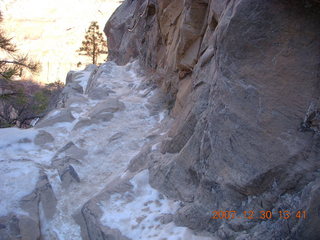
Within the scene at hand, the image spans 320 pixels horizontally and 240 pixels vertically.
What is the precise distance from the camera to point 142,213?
189 inches

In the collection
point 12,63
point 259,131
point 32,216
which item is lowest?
point 32,216

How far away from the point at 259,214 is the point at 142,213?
1.78 meters

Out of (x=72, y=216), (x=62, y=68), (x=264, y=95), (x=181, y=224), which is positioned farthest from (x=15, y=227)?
(x=62, y=68)

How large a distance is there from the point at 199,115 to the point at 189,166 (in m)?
0.84

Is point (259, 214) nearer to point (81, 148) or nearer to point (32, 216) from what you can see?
point (32, 216)

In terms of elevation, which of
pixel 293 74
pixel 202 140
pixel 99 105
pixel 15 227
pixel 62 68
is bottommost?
pixel 62 68

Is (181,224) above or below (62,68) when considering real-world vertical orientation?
above

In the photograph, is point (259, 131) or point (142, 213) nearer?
point (259, 131)

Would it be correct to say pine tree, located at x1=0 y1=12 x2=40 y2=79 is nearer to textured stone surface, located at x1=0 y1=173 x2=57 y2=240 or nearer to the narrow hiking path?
the narrow hiking path

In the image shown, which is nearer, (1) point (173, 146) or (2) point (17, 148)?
(1) point (173, 146)

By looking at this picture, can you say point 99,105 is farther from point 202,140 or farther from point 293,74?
point 293,74

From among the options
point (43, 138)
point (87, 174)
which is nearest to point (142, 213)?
point (87, 174)

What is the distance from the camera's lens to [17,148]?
709 centimetres

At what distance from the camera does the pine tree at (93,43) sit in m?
22.7
